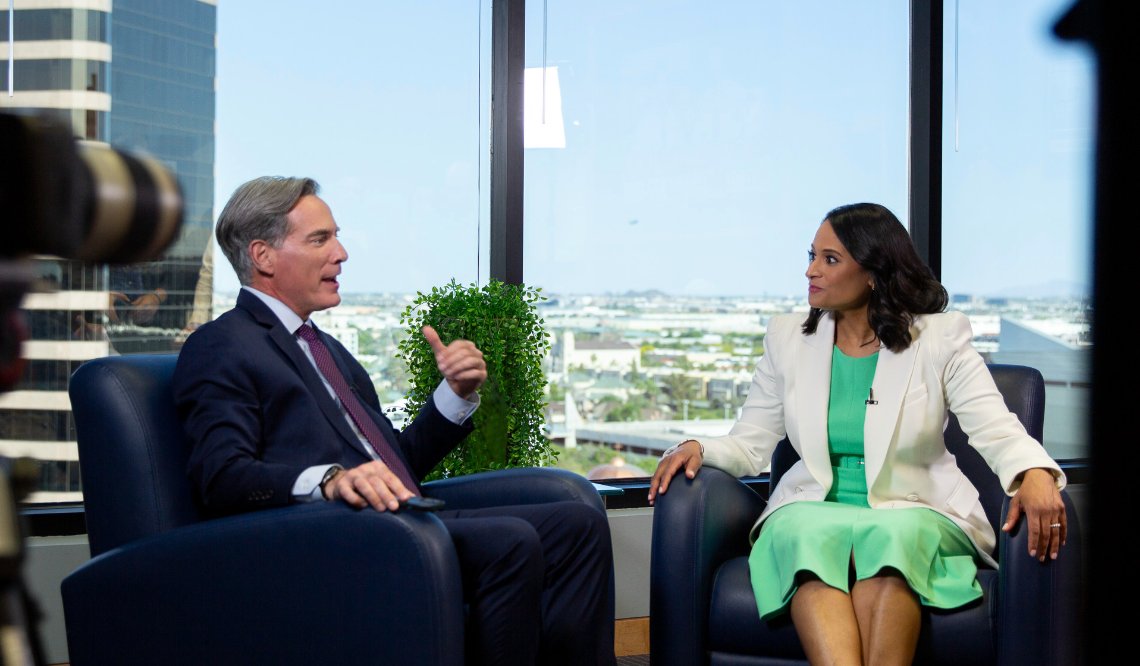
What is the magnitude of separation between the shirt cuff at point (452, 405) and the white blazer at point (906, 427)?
550mm

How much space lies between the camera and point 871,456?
245cm

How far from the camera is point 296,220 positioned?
7.29 feet

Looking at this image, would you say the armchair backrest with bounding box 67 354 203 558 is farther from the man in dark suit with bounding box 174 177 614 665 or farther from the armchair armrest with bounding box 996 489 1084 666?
the armchair armrest with bounding box 996 489 1084 666

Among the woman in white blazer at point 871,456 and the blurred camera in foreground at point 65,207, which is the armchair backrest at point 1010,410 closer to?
the woman in white blazer at point 871,456

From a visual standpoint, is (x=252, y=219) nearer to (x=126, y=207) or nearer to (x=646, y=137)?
(x=126, y=207)

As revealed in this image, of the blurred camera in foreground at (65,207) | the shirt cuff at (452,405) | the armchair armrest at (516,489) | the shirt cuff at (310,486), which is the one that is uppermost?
the blurred camera in foreground at (65,207)

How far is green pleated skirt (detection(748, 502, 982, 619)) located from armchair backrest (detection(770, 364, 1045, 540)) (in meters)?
0.31

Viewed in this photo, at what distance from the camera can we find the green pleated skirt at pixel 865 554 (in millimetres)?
2193

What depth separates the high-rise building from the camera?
114 inches

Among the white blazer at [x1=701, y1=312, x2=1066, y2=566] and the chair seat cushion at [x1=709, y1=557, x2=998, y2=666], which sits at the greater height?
the white blazer at [x1=701, y1=312, x2=1066, y2=566]

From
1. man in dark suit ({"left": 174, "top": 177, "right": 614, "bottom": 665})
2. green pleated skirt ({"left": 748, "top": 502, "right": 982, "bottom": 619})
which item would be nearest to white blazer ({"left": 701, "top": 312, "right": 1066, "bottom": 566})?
green pleated skirt ({"left": 748, "top": 502, "right": 982, "bottom": 619})

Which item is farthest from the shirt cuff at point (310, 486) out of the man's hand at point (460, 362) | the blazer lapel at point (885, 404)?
the blazer lapel at point (885, 404)

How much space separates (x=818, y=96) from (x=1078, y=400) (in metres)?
3.78

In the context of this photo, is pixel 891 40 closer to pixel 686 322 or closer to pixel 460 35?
pixel 686 322
